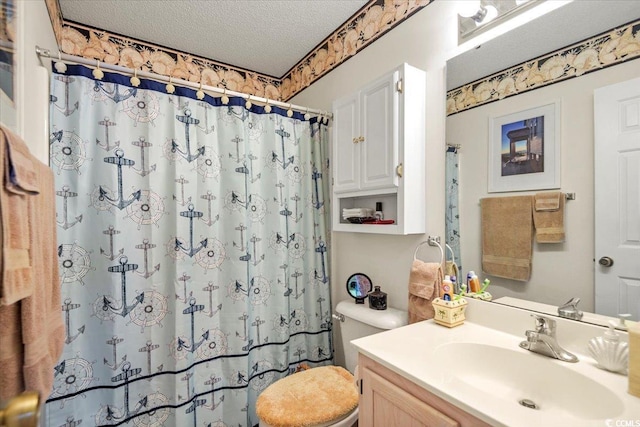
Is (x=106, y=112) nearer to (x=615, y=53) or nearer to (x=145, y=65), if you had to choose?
(x=145, y=65)

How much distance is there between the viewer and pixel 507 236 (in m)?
1.17

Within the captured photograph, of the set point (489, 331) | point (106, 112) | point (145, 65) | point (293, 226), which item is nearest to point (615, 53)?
point (489, 331)

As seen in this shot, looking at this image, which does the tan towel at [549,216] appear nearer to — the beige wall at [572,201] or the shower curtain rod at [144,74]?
the beige wall at [572,201]

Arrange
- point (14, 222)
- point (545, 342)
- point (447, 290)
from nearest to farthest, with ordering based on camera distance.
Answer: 1. point (14, 222)
2. point (545, 342)
3. point (447, 290)

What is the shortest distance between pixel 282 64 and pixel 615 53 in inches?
78.3

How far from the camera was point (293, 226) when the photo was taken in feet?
6.23

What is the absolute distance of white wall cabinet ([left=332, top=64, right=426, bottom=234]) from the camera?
4.48 ft

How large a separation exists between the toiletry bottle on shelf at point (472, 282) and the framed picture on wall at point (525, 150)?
0.36 meters

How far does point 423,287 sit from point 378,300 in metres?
0.28

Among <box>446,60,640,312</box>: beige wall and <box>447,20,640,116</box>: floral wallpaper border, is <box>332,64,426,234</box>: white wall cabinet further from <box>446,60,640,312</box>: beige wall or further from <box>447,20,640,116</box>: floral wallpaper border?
<box>446,60,640,312</box>: beige wall

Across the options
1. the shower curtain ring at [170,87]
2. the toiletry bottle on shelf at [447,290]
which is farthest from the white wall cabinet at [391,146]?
the shower curtain ring at [170,87]

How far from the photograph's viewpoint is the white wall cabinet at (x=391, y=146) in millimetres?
1364

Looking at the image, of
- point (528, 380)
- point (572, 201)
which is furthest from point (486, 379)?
point (572, 201)

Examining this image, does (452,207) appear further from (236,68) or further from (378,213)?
(236,68)
